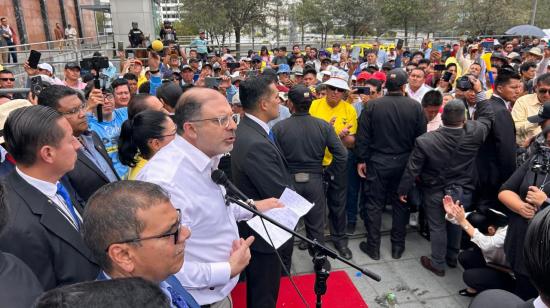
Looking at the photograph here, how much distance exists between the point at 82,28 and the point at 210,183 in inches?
1332

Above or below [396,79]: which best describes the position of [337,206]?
below

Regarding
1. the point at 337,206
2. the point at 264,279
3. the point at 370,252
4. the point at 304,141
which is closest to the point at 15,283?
the point at 264,279

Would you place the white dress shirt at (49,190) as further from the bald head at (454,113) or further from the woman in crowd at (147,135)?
the bald head at (454,113)

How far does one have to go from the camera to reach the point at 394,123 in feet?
13.2

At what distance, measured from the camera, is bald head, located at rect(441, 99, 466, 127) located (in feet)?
11.6

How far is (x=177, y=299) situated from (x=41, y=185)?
0.98 m

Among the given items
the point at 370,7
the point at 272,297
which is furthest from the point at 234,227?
the point at 370,7

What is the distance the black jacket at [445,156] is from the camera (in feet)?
12.2

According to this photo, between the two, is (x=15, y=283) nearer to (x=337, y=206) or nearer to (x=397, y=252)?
(x=337, y=206)

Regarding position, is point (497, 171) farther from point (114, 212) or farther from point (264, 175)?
point (114, 212)

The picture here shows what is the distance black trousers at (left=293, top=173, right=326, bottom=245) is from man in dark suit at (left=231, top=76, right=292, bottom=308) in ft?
2.80

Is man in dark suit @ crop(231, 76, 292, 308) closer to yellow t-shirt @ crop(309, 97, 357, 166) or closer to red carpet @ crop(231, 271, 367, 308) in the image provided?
red carpet @ crop(231, 271, 367, 308)

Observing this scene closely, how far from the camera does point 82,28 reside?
30.7m

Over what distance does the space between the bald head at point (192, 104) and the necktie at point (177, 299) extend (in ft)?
2.99
